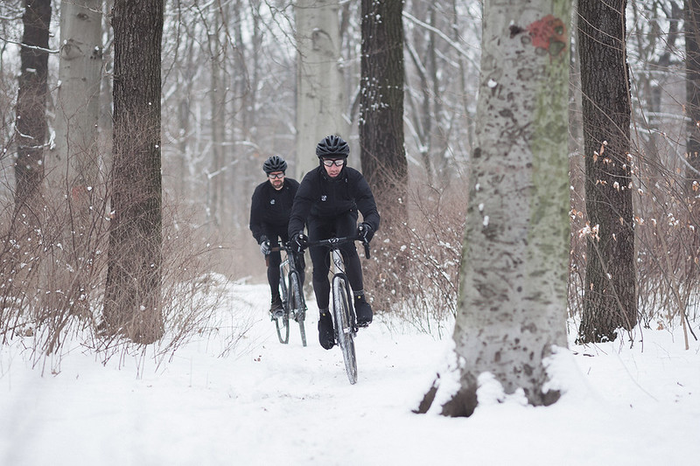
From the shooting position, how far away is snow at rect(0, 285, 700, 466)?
3158 mm

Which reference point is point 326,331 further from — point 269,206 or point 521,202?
point 521,202

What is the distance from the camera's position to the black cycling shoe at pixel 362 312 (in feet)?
18.4

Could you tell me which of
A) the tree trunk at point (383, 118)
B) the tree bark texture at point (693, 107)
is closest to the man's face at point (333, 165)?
the tree bark texture at point (693, 107)

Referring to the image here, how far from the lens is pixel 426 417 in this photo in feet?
12.1

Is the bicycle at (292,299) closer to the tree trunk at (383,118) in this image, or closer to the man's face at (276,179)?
the man's face at (276,179)

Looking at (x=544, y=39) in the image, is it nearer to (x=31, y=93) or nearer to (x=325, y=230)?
(x=325, y=230)

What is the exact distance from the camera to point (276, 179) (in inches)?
296

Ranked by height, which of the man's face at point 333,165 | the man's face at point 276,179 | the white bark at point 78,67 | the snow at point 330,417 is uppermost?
the white bark at point 78,67

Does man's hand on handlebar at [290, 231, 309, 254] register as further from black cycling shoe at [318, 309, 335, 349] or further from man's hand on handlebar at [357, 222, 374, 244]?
black cycling shoe at [318, 309, 335, 349]

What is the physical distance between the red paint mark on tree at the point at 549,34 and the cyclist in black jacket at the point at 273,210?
436 centimetres

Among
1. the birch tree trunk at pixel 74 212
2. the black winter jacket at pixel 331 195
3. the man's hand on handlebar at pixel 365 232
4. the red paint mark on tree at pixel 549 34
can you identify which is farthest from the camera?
the black winter jacket at pixel 331 195

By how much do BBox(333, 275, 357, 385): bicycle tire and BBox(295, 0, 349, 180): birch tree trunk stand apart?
5.57 m

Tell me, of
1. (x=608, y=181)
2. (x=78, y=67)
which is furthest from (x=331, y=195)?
(x=78, y=67)

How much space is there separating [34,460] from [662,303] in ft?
19.3
